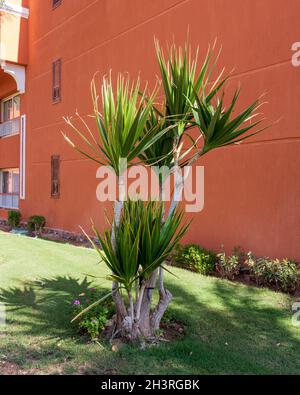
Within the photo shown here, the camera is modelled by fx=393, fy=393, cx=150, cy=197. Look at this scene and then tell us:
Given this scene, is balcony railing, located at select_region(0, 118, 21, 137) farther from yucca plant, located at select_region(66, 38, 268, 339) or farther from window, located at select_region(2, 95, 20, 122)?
yucca plant, located at select_region(66, 38, 268, 339)

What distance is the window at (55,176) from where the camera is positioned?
502 inches

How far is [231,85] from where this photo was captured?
24.5ft

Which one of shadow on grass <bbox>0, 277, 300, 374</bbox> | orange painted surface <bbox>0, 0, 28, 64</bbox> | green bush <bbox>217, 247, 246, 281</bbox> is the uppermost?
orange painted surface <bbox>0, 0, 28, 64</bbox>

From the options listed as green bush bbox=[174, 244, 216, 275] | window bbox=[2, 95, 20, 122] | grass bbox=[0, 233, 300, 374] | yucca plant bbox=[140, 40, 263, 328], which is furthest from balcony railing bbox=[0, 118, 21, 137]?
yucca plant bbox=[140, 40, 263, 328]

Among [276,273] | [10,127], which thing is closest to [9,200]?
[10,127]

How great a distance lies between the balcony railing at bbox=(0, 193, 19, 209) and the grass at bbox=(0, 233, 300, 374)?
9.34m

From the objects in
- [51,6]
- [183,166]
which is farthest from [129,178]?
[51,6]

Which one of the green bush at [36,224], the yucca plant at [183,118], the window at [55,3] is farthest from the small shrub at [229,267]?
the window at [55,3]

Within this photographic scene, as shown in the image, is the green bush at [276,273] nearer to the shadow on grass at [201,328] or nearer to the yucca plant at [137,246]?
the shadow on grass at [201,328]

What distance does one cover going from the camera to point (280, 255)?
6.55 meters

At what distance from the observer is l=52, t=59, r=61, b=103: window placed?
12.9 metres

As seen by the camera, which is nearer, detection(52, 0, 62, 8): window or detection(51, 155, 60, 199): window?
detection(51, 155, 60, 199): window

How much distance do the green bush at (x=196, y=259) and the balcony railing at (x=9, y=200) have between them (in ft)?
33.6

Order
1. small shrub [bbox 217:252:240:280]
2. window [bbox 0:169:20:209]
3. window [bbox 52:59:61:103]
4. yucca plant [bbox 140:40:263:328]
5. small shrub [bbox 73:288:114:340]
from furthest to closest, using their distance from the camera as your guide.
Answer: window [bbox 0:169:20:209] → window [bbox 52:59:61:103] → small shrub [bbox 217:252:240:280] → small shrub [bbox 73:288:114:340] → yucca plant [bbox 140:40:263:328]
